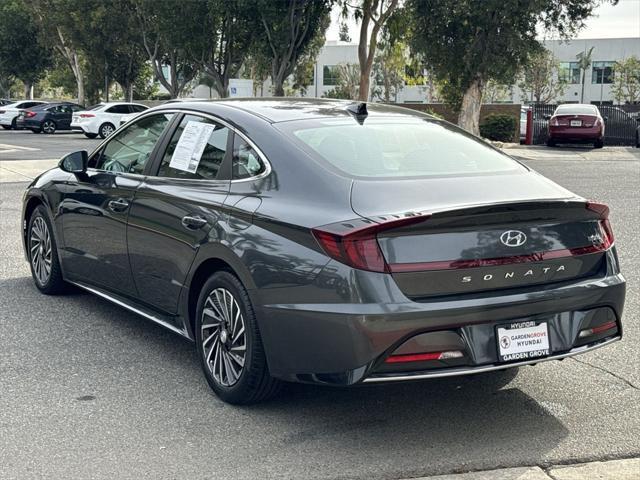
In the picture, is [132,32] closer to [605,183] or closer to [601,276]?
[605,183]

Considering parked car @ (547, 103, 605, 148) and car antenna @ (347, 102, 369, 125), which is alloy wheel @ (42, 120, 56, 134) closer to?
parked car @ (547, 103, 605, 148)

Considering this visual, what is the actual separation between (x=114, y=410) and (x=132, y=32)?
41.7m

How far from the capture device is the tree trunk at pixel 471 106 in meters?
30.9

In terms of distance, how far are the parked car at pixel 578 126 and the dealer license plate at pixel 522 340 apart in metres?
26.9

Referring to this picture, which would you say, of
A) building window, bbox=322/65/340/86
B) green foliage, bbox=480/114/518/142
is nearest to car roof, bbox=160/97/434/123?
green foliage, bbox=480/114/518/142

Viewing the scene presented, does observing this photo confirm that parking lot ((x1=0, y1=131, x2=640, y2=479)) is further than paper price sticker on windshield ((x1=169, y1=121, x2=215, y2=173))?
No

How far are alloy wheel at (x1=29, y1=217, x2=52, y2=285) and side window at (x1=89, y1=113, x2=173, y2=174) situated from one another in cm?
89

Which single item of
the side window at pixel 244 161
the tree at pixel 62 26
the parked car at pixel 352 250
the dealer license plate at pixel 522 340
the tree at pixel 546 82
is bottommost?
the dealer license plate at pixel 522 340

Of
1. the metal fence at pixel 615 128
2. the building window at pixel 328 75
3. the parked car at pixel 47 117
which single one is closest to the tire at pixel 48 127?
the parked car at pixel 47 117

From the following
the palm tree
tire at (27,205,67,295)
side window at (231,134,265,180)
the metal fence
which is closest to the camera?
side window at (231,134,265,180)

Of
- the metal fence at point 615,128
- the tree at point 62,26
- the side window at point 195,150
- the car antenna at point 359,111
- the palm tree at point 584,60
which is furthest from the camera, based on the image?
the palm tree at point 584,60

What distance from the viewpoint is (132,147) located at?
6.13m

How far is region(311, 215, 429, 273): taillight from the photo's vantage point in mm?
4074

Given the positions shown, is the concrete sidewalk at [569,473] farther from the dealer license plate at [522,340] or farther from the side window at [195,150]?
the side window at [195,150]
